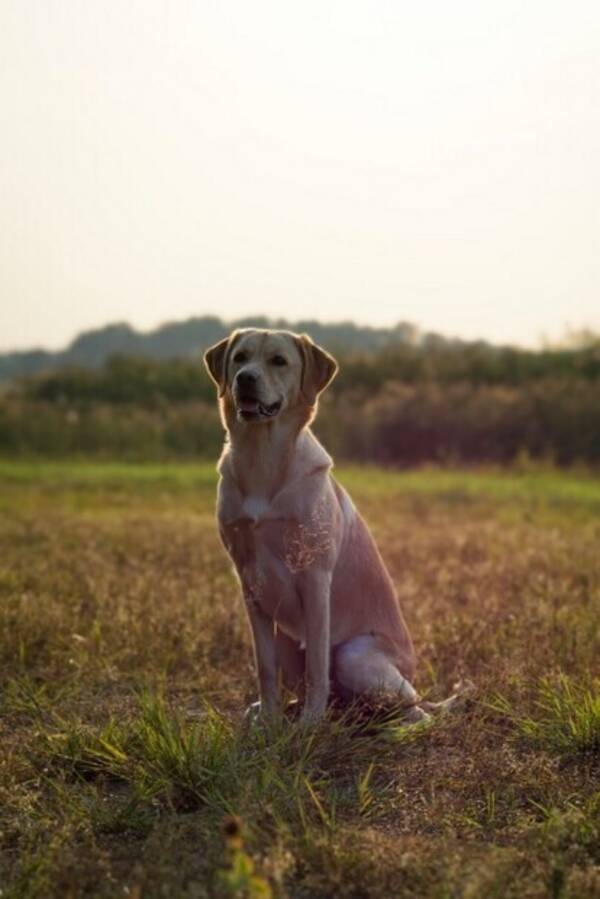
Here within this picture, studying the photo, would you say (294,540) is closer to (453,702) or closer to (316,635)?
(316,635)

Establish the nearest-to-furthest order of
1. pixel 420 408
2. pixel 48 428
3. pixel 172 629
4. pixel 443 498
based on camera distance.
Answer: pixel 172 629, pixel 443 498, pixel 420 408, pixel 48 428

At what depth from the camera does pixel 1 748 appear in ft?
13.8

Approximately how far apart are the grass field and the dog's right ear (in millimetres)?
1156

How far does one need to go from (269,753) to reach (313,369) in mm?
1414

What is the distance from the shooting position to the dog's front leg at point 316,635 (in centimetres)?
436

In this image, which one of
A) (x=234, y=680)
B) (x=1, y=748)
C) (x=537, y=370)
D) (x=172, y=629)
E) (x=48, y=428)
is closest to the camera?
(x=1, y=748)

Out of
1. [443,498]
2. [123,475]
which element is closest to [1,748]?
[443,498]

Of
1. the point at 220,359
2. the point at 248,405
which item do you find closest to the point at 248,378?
the point at 248,405

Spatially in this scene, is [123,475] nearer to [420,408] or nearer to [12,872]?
[420,408]

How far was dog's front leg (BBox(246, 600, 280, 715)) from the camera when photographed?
448cm

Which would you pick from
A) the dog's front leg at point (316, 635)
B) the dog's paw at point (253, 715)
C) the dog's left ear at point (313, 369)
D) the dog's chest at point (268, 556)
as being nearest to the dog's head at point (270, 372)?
the dog's left ear at point (313, 369)

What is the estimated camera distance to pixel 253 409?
4.34m

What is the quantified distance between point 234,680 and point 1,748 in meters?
1.43

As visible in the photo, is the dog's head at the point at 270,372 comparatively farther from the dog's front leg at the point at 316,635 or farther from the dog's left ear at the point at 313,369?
the dog's front leg at the point at 316,635
